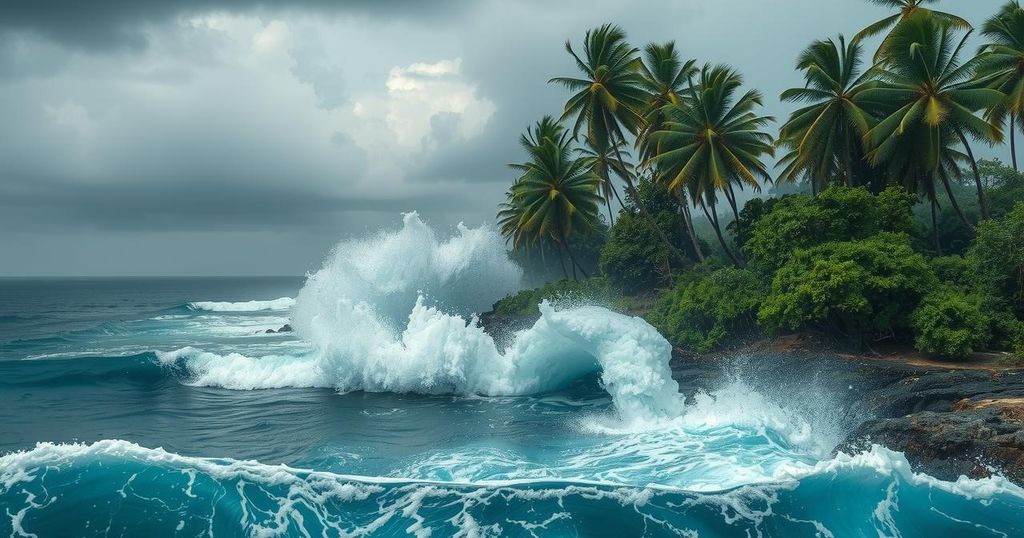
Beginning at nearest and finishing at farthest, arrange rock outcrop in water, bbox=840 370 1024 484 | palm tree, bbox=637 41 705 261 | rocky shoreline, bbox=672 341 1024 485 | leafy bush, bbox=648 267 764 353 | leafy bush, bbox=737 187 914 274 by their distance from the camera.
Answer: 1. rock outcrop in water, bbox=840 370 1024 484
2. rocky shoreline, bbox=672 341 1024 485
3. leafy bush, bbox=737 187 914 274
4. leafy bush, bbox=648 267 764 353
5. palm tree, bbox=637 41 705 261

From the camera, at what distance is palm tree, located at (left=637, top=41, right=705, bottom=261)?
29062 mm

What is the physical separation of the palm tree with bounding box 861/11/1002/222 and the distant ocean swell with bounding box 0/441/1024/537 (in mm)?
14295

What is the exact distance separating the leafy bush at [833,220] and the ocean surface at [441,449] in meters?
5.70

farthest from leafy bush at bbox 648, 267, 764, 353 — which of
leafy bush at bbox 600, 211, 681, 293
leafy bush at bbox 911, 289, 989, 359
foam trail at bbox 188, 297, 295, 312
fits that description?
foam trail at bbox 188, 297, 295, 312

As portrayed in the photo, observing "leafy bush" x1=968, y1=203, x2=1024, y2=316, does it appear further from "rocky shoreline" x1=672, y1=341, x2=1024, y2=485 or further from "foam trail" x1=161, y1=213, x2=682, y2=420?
"foam trail" x1=161, y1=213, x2=682, y2=420

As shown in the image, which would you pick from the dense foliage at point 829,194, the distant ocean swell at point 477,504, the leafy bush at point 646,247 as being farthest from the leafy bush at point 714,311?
the distant ocean swell at point 477,504

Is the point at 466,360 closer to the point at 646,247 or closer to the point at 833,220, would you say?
the point at 833,220

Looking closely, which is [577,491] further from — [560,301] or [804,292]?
[560,301]

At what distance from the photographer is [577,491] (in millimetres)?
8297

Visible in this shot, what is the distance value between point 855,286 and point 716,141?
945 centimetres

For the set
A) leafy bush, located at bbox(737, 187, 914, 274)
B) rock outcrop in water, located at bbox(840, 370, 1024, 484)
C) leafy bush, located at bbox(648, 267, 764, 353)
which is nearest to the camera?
rock outcrop in water, located at bbox(840, 370, 1024, 484)

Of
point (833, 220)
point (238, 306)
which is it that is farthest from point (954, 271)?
point (238, 306)

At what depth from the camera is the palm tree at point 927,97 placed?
19.3 metres

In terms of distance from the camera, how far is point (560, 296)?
29391mm
